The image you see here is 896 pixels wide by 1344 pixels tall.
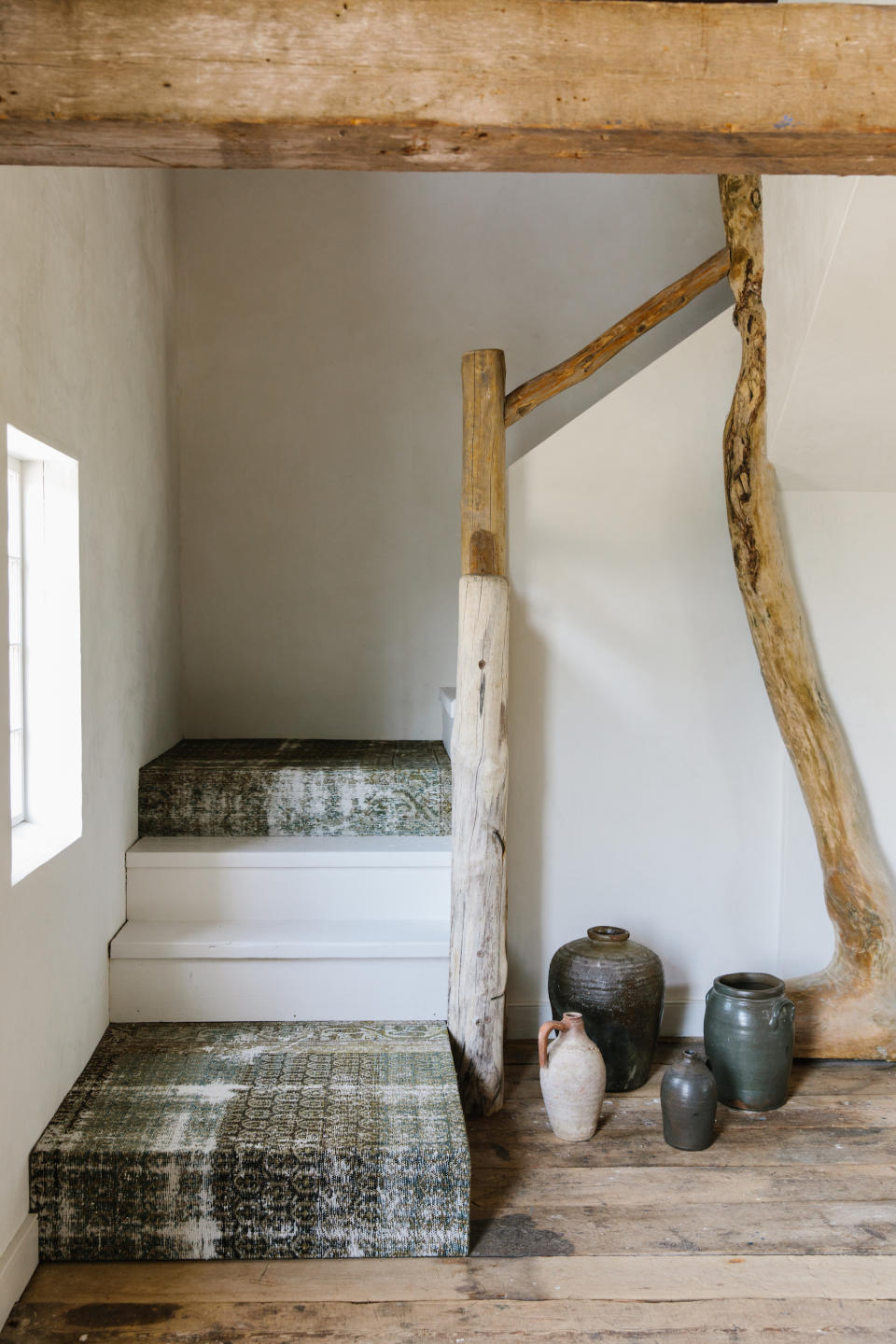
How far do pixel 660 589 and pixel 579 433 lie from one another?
24.0 inches

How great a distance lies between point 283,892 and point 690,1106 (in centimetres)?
138

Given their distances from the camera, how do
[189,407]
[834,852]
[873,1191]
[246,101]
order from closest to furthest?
[246,101]
[873,1191]
[834,852]
[189,407]

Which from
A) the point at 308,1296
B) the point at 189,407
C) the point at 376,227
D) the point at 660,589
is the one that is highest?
the point at 376,227

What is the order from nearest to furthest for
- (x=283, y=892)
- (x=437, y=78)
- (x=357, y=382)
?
(x=437, y=78) < (x=283, y=892) < (x=357, y=382)

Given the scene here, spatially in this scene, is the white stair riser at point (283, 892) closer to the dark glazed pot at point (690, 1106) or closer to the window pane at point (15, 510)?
the dark glazed pot at point (690, 1106)

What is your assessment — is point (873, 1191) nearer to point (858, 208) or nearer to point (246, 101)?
point (858, 208)

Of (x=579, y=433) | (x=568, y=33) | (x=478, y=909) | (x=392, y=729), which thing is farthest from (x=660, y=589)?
(x=568, y=33)

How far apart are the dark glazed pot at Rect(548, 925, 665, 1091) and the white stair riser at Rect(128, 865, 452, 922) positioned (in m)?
0.47

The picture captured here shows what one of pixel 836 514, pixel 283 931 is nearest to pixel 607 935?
pixel 283 931

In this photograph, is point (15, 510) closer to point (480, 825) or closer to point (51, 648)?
point (51, 648)

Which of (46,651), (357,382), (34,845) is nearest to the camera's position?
(34,845)

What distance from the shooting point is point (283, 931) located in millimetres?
3211

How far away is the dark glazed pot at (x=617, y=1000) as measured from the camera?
315 cm

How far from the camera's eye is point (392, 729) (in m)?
4.81
